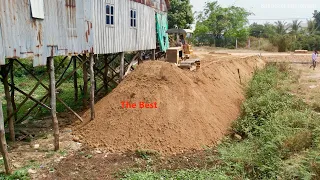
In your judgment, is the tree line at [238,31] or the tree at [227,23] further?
the tree at [227,23]

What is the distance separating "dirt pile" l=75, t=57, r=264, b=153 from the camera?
9805 millimetres

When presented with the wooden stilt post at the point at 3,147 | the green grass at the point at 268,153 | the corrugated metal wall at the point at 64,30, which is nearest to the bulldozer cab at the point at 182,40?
the corrugated metal wall at the point at 64,30

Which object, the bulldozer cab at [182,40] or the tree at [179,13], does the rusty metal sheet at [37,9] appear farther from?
the tree at [179,13]

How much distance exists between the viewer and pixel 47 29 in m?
8.88

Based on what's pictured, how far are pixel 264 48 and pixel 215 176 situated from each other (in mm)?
33938

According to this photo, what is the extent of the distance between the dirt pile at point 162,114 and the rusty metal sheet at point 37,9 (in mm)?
4258

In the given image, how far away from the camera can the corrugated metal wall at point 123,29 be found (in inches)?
469

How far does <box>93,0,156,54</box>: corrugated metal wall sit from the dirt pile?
1.71 meters

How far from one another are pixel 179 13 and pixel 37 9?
2628 centimetres

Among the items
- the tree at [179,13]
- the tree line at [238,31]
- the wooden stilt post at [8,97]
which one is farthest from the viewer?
the tree line at [238,31]
